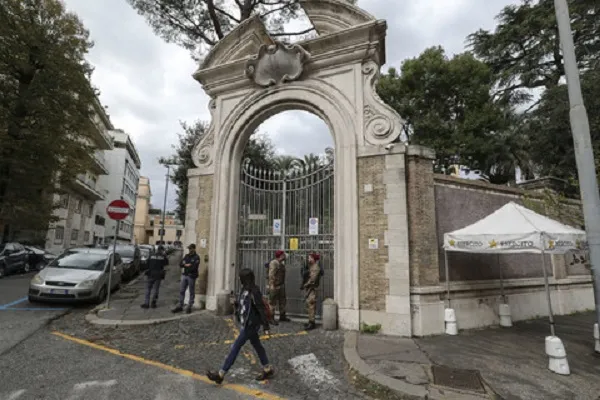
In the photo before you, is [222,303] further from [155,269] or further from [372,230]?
[372,230]

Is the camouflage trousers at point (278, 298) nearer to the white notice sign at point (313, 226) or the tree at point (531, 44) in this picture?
the white notice sign at point (313, 226)

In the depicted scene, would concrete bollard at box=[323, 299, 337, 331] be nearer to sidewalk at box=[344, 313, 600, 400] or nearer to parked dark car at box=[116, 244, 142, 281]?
sidewalk at box=[344, 313, 600, 400]

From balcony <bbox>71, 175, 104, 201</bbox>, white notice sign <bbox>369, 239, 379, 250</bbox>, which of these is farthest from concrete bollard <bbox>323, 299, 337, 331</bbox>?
balcony <bbox>71, 175, 104, 201</bbox>

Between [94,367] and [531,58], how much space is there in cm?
2681

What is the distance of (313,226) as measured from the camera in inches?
324

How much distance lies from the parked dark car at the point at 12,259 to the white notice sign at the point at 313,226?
1505 centimetres

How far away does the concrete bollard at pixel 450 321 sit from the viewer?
6.78 metres

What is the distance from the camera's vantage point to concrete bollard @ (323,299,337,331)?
7.07 meters

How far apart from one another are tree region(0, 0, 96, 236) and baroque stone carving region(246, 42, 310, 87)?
13854 mm

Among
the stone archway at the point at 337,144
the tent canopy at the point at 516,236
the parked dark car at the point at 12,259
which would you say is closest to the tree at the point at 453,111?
the stone archway at the point at 337,144

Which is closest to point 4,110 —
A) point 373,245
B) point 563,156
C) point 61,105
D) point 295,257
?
point 61,105

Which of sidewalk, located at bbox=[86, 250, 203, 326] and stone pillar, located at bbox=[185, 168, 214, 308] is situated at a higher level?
stone pillar, located at bbox=[185, 168, 214, 308]

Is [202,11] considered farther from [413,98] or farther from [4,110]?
[413,98]

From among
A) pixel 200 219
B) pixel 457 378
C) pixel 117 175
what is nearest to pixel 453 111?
pixel 200 219
